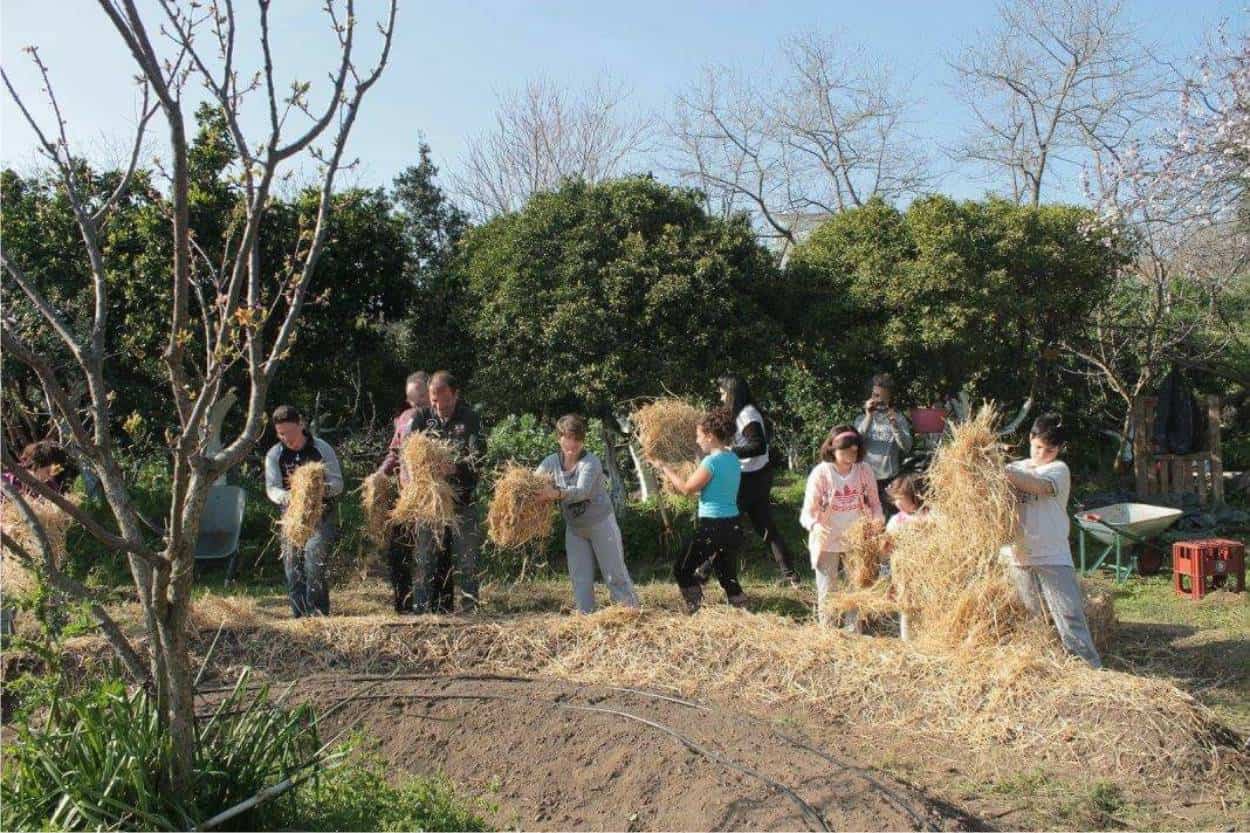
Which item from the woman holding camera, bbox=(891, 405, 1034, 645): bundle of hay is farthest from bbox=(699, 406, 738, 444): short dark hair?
the woman holding camera

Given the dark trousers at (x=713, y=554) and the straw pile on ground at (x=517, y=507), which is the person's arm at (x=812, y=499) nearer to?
the dark trousers at (x=713, y=554)

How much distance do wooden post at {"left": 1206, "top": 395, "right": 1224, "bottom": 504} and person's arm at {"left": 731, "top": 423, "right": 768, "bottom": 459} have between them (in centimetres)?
636

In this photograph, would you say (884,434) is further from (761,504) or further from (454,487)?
(454,487)

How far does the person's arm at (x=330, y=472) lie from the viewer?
7.16m

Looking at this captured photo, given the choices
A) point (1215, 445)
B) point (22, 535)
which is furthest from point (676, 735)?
point (1215, 445)

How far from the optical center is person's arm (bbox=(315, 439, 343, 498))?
7.16m

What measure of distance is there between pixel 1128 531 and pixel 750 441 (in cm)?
337

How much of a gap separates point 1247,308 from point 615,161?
638 inches

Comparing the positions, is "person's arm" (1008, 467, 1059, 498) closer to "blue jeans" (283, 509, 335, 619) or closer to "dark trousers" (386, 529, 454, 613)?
"dark trousers" (386, 529, 454, 613)

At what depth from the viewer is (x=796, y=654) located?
6.04m

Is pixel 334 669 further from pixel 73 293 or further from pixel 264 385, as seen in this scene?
pixel 73 293

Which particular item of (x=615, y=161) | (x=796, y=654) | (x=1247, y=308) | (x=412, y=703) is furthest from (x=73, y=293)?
(x=615, y=161)

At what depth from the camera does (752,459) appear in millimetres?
8383

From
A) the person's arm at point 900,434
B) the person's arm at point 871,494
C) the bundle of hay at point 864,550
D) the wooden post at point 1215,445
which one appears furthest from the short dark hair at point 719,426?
the wooden post at point 1215,445
